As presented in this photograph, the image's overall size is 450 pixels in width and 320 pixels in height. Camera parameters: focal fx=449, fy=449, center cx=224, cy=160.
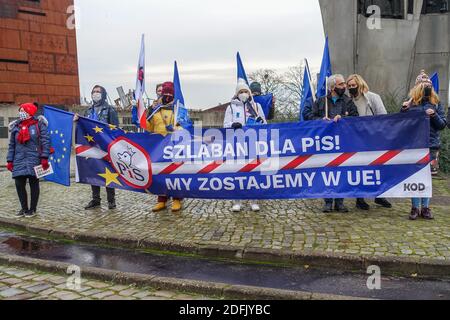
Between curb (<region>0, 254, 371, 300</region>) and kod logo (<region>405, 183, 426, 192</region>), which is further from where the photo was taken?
kod logo (<region>405, 183, 426, 192</region>)

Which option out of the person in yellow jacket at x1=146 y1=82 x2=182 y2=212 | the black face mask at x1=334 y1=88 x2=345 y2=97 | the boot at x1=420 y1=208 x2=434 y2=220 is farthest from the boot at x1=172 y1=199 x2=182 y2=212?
the boot at x1=420 y1=208 x2=434 y2=220

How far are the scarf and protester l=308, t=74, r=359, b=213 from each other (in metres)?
4.73

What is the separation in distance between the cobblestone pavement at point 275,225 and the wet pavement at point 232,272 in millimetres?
383

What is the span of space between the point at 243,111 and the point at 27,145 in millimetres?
3653

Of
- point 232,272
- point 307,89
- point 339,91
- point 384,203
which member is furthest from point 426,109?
point 232,272

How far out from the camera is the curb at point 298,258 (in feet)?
15.4

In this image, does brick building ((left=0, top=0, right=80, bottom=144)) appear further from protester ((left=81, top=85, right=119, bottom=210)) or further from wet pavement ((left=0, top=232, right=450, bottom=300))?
wet pavement ((left=0, top=232, right=450, bottom=300))

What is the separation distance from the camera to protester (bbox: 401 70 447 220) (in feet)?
21.2

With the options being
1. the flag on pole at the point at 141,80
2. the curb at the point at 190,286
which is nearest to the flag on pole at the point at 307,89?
the flag on pole at the point at 141,80

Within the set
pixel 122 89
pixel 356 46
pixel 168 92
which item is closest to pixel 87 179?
pixel 168 92

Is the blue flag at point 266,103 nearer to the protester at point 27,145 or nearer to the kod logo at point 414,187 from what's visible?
the kod logo at point 414,187

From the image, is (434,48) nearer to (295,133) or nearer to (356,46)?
(356,46)

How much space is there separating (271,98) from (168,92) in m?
2.13

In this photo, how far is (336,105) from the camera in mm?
7035
